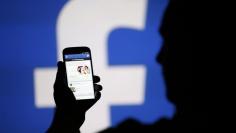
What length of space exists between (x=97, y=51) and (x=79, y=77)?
15cm

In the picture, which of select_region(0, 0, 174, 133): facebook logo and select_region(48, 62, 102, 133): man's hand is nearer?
select_region(48, 62, 102, 133): man's hand

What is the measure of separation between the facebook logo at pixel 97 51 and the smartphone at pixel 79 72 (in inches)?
3.9

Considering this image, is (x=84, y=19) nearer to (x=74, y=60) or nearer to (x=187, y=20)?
(x=74, y=60)

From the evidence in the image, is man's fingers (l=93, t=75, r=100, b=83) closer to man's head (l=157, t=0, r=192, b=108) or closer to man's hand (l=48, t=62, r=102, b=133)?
man's hand (l=48, t=62, r=102, b=133)

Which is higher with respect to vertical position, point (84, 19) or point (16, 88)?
point (84, 19)

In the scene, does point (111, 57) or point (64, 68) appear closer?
point (64, 68)

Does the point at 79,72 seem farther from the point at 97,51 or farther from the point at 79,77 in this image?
the point at 97,51

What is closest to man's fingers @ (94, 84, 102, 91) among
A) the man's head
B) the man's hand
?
the man's hand

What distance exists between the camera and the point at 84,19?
1333 millimetres

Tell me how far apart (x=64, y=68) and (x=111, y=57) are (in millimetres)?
198

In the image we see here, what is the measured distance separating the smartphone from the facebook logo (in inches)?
3.9

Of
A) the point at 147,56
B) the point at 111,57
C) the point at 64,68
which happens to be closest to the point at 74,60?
the point at 64,68

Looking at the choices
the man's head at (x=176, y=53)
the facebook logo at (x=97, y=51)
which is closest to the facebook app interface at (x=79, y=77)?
the facebook logo at (x=97, y=51)

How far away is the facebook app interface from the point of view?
1.22 m
